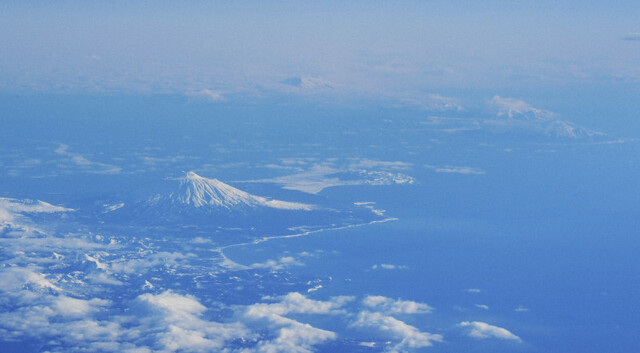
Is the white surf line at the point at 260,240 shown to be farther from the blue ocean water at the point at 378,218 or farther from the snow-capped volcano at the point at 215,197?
the snow-capped volcano at the point at 215,197

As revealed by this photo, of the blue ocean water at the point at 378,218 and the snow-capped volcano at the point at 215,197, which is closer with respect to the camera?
the blue ocean water at the point at 378,218

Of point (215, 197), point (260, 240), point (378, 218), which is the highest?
point (215, 197)

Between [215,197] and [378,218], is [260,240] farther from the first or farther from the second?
[378,218]

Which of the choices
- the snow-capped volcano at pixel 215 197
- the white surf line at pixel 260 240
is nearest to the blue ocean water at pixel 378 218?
the white surf line at pixel 260 240

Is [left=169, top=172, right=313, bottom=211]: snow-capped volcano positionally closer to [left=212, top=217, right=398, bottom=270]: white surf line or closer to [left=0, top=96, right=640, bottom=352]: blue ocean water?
[left=0, top=96, right=640, bottom=352]: blue ocean water

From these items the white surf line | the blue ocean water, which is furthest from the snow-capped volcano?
the white surf line

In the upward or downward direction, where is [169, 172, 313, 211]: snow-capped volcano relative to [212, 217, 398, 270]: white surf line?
upward

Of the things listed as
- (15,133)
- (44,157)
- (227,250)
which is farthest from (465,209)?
(15,133)

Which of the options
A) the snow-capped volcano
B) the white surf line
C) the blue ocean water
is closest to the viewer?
the blue ocean water

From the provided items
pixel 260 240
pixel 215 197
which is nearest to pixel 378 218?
pixel 260 240
